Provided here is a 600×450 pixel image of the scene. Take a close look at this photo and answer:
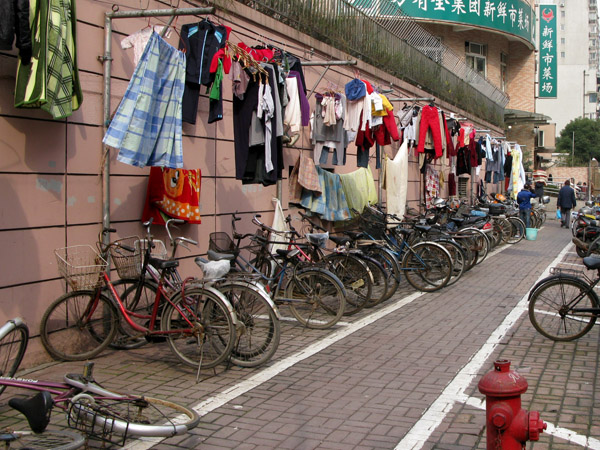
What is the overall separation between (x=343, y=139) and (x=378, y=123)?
0.81 m

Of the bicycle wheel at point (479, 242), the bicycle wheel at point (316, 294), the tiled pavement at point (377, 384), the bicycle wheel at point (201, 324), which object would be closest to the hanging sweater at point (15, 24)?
the bicycle wheel at point (201, 324)

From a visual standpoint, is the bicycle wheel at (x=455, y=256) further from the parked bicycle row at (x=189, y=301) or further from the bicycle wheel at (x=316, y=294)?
the bicycle wheel at (x=316, y=294)

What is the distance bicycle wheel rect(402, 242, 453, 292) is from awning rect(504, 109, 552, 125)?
2604 cm

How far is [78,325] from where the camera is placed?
20.5 feet

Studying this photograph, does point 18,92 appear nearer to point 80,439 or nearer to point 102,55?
point 102,55

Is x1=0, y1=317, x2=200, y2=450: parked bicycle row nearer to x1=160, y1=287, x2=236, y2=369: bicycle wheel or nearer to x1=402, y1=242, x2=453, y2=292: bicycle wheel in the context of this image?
x1=160, y1=287, x2=236, y2=369: bicycle wheel

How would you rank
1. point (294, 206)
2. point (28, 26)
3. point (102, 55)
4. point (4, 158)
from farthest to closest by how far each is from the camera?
1. point (294, 206)
2. point (102, 55)
3. point (4, 158)
4. point (28, 26)

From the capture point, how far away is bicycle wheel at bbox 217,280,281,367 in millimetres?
5945

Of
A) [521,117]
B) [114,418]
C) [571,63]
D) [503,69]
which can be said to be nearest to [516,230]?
[114,418]

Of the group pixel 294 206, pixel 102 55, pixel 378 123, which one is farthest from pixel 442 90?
pixel 102 55

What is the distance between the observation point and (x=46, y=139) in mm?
6156

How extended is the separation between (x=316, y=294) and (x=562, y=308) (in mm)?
2789

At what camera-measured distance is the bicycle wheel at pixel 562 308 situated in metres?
7.12

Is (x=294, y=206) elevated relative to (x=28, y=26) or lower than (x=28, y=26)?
lower
